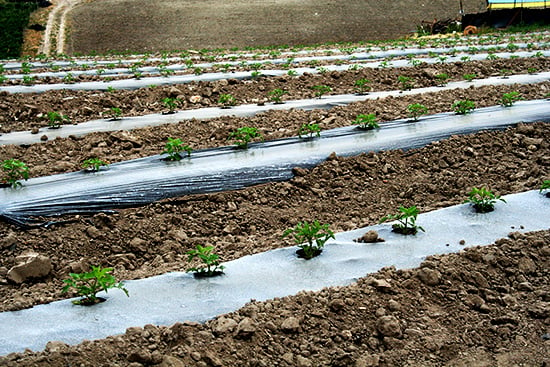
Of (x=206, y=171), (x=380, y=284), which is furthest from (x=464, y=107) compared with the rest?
(x=380, y=284)

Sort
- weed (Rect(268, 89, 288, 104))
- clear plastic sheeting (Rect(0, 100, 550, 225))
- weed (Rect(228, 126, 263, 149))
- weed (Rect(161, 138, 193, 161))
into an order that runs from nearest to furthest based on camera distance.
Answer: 1. clear plastic sheeting (Rect(0, 100, 550, 225))
2. weed (Rect(161, 138, 193, 161))
3. weed (Rect(228, 126, 263, 149))
4. weed (Rect(268, 89, 288, 104))

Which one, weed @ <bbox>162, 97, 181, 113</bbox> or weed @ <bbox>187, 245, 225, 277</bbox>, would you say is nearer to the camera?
weed @ <bbox>187, 245, 225, 277</bbox>

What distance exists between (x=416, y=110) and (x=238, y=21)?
19585 millimetres

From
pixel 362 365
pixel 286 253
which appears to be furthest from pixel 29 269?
pixel 362 365

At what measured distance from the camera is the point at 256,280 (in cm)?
289

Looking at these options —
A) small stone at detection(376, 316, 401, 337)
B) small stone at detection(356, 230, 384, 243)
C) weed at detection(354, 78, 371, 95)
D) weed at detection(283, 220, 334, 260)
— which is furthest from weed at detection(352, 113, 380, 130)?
small stone at detection(376, 316, 401, 337)

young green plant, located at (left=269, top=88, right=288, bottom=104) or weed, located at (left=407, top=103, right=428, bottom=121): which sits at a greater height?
young green plant, located at (left=269, top=88, right=288, bottom=104)

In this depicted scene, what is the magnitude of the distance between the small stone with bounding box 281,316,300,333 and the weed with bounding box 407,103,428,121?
3.53 m

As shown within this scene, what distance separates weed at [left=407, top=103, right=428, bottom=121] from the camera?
17.9 feet

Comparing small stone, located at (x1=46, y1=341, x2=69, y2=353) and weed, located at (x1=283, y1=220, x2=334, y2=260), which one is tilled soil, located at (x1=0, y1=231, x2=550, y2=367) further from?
weed, located at (x1=283, y1=220, x2=334, y2=260)

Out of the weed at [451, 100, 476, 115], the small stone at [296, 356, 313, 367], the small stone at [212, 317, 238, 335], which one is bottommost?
the small stone at [296, 356, 313, 367]

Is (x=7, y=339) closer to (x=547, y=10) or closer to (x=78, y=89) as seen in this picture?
(x=78, y=89)

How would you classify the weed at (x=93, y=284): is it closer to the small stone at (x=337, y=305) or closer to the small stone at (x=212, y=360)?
the small stone at (x=212, y=360)

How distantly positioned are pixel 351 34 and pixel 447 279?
67.8ft
